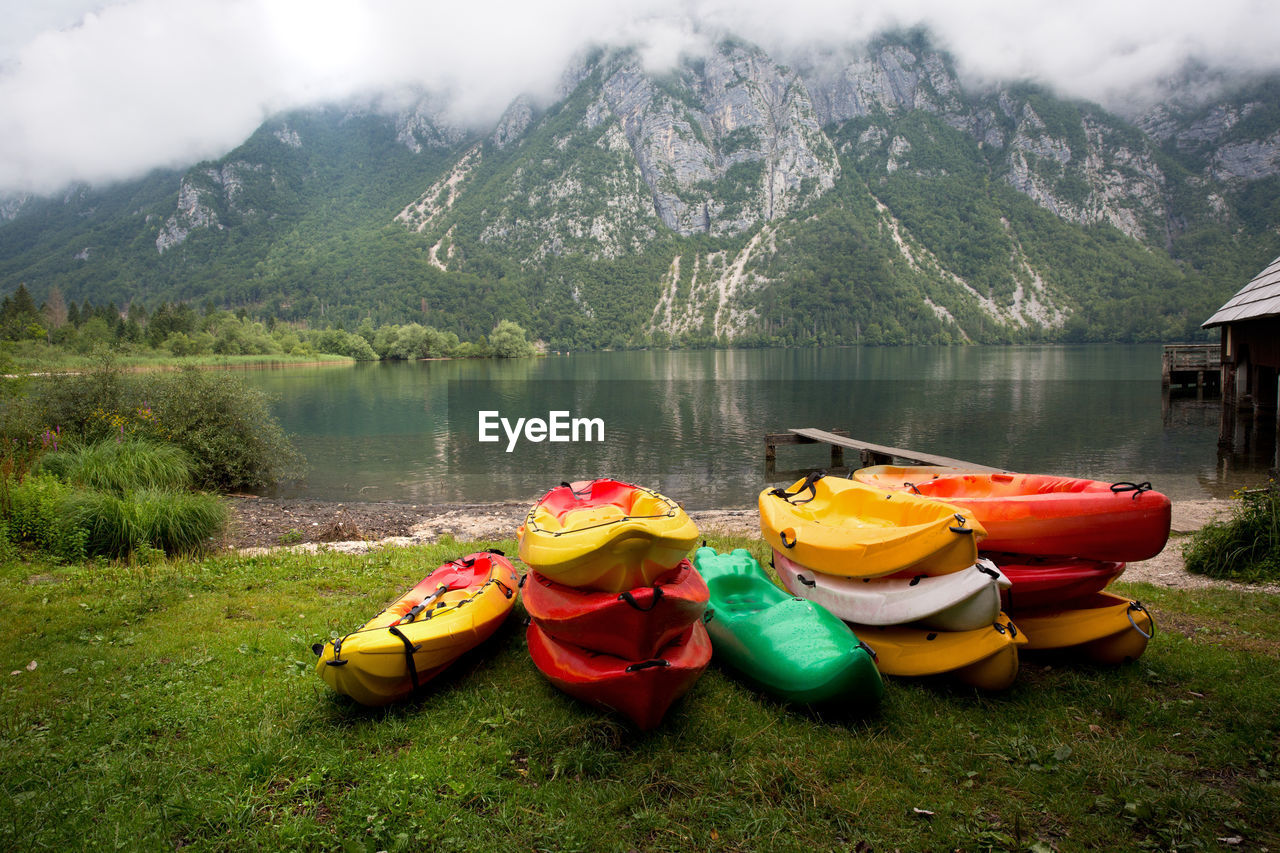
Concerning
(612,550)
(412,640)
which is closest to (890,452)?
(612,550)

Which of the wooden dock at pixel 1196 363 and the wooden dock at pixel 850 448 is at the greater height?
the wooden dock at pixel 1196 363

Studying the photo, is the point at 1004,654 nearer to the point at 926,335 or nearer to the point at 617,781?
the point at 617,781

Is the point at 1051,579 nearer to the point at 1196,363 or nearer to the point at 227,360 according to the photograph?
the point at 1196,363

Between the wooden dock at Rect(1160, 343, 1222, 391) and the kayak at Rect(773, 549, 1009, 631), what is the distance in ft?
146

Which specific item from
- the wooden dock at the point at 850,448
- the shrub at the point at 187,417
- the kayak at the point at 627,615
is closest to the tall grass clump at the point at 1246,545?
the wooden dock at the point at 850,448

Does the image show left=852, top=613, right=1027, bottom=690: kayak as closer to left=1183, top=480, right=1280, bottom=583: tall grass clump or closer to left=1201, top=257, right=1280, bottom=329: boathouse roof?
left=1183, top=480, right=1280, bottom=583: tall grass clump

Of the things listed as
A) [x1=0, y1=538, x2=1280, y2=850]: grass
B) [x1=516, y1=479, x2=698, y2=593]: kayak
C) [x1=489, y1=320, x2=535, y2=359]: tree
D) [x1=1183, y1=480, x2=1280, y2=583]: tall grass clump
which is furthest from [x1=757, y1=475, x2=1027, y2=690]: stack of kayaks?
[x1=489, y1=320, x2=535, y2=359]: tree

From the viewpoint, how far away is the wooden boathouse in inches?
585

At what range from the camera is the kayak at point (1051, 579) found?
17.5 feet

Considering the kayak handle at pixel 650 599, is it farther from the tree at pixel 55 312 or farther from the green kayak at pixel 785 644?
the tree at pixel 55 312

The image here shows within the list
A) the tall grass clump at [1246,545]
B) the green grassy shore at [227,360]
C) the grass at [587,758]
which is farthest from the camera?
the green grassy shore at [227,360]

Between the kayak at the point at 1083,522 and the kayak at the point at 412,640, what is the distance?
14.1 ft

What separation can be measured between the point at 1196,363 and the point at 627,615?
4873 cm

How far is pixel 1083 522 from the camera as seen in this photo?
17.3 feet
